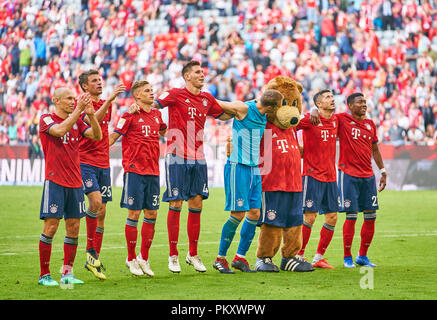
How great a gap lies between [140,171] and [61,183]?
4.17 feet

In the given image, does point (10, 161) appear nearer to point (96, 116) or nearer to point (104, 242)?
point (104, 242)

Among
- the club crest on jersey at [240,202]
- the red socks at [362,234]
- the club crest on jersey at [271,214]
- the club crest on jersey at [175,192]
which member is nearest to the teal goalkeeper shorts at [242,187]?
the club crest on jersey at [240,202]

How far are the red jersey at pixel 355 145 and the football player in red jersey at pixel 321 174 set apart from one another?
177 mm

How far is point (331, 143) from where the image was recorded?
9750mm

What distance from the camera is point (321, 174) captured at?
9.60m

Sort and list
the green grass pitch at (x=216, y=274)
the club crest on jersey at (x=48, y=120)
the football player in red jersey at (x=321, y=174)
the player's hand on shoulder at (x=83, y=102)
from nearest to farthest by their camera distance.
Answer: the green grass pitch at (x=216, y=274), the player's hand on shoulder at (x=83, y=102), the club crest on jersey at (x=48, y=120), the football player in red jersey at (x=321, y=174)

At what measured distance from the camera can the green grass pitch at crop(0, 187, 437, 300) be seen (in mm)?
7113

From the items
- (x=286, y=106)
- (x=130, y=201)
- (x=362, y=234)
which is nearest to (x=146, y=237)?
(x=130, y=201)

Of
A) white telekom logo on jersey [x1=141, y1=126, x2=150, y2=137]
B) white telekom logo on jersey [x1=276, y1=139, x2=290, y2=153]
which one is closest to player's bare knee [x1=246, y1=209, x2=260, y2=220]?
white telekom logo on jersey [x1=276, y1=139, x2=290, y2=153]

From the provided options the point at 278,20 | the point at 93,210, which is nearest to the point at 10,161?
the point at 278,20

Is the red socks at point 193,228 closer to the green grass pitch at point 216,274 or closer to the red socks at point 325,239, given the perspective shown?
the green grass pitch at point 216,274

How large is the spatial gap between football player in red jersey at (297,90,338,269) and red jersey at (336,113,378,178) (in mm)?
177

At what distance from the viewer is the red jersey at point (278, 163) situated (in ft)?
29.0

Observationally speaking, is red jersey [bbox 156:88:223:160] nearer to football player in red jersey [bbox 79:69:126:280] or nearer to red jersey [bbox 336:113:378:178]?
football player in red jersey [bbox 79:69:126:280]
